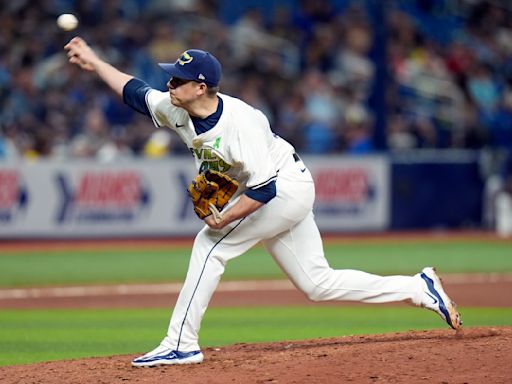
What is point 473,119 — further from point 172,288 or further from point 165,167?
point 172,288

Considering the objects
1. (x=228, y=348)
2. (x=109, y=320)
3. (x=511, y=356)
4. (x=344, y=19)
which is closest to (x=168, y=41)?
(x=344, y=19)

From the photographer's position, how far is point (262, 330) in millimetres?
8758

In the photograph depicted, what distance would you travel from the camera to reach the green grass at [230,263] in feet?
42.2

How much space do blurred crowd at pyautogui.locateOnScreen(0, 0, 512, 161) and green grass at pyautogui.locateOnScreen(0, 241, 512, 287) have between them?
84.6 inches

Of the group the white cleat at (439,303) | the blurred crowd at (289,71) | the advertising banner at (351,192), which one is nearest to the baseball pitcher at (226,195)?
the white cleat at (439,303)

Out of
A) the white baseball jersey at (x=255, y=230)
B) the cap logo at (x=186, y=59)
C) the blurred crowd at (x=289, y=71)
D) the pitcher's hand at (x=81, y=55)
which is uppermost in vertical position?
the blurred crowd at (x=289, y=71)

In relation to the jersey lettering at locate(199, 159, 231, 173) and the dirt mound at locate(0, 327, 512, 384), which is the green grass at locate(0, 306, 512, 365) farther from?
the jersey lettering at locate(199, 159, 231, 173)

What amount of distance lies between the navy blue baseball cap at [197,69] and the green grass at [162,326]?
2.46 meters

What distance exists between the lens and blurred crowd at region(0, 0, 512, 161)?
54.6 feet

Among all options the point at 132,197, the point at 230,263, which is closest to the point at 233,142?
the point at 230,263

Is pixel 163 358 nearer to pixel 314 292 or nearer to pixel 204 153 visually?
pixel 314 292

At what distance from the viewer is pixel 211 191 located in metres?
6.14

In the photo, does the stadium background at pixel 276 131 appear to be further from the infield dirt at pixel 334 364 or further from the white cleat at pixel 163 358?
the white cleat at pixel 163 358

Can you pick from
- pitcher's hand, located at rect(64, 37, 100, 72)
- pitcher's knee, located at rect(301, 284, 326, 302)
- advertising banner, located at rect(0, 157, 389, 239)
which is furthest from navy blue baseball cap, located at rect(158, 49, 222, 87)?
advertising banner, located at rect(0, 157, 389, 239)
